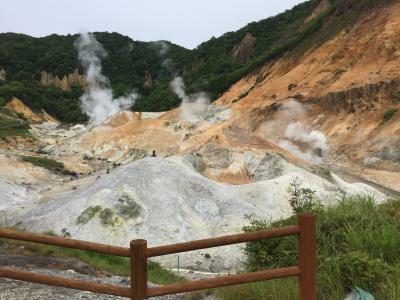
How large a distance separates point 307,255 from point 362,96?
3736cm

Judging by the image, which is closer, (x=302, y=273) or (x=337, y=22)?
(x=302, y=273)

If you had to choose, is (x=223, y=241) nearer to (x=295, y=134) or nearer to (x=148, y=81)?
(x=295, y=134)

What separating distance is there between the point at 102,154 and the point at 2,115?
2806 cm

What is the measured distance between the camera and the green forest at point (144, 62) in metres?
86.5

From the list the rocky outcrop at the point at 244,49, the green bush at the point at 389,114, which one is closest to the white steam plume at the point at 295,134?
the green bush at the point at 389,114

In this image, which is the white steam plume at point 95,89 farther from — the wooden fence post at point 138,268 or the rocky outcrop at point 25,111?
the wooden fence post at point 138,268

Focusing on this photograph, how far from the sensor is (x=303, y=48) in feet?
194

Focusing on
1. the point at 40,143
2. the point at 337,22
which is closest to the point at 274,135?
the point at 337,22

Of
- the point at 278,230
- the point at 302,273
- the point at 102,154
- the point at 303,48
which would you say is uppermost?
the point at 303,48

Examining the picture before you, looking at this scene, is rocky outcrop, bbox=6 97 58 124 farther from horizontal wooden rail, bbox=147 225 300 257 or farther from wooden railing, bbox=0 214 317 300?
horizontal wooden rail, bbox=147 225 300 257

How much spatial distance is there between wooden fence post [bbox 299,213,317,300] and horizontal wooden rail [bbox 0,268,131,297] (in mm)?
1337

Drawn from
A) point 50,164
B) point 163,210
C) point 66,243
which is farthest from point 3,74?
point 66,243

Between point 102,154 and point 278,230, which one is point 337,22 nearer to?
point 102,154

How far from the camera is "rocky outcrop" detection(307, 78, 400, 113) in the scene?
37691 mm
